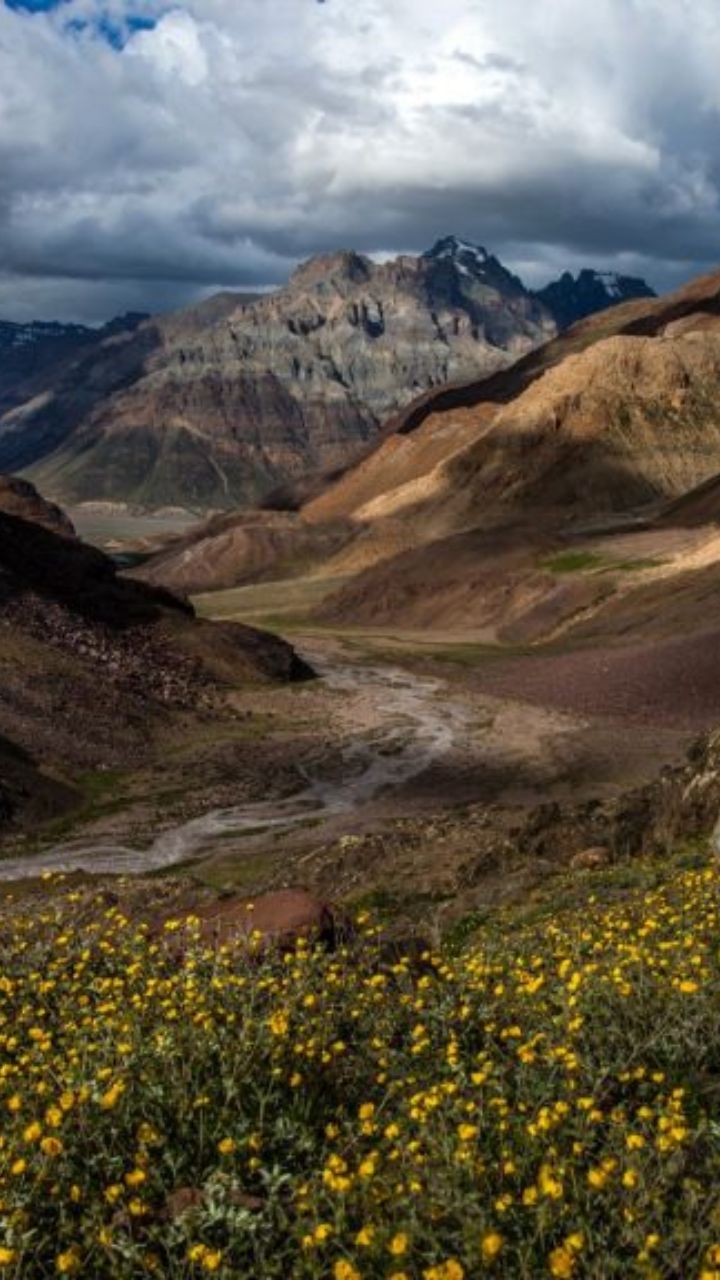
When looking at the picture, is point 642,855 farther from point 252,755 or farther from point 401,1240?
point 252,755

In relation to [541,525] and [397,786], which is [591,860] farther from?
[541,525]

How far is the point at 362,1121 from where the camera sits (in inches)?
334

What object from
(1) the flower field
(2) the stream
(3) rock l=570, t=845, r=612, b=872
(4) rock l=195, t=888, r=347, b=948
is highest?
(1) the flower field

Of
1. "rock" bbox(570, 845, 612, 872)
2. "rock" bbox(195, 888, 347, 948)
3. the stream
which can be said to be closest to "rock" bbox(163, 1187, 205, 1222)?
"rock" bbox(195, 888, 347, 948)

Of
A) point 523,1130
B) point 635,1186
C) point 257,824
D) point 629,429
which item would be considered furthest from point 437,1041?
point 629,429

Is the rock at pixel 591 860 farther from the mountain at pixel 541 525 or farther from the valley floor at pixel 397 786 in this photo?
the mountain at pixel 541 525

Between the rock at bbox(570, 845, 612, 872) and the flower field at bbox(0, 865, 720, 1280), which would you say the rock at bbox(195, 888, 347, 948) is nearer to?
the flower field at bbox(0, 865, 720, 1280)

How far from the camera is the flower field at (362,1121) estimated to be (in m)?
6.89

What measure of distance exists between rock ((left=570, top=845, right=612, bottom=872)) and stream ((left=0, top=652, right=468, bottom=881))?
854 inches

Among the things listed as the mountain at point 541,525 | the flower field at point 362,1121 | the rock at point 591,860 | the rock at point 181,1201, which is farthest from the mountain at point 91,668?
the rock at point 181,1201

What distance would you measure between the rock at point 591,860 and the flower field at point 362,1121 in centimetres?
1452

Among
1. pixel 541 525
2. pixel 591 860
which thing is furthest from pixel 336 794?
pixel 541 525

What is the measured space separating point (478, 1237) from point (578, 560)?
136 m

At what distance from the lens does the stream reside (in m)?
47.9
